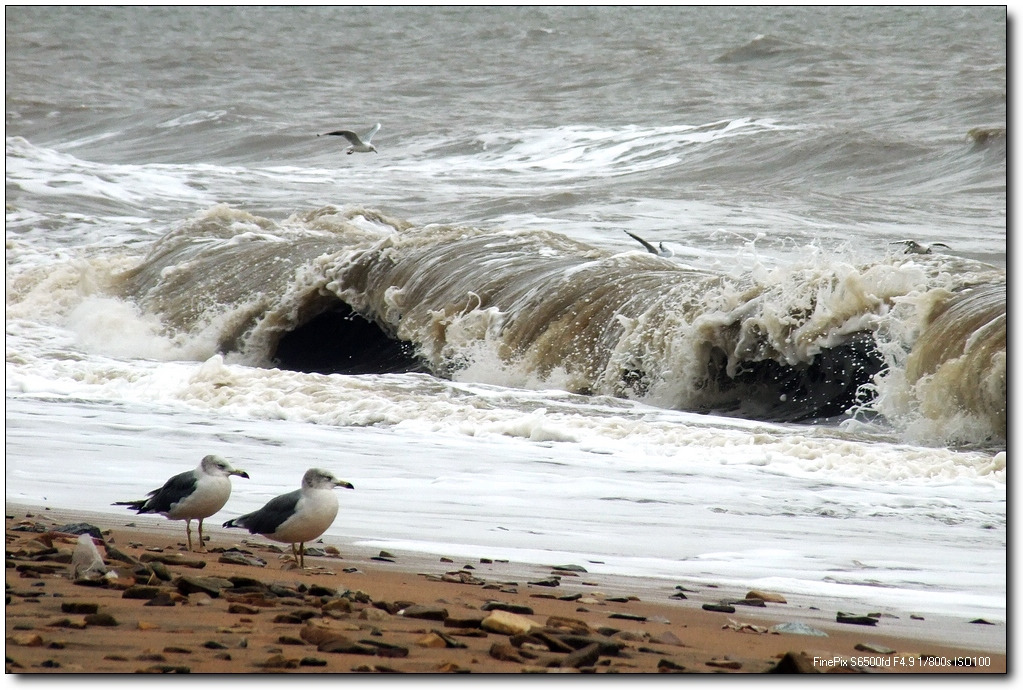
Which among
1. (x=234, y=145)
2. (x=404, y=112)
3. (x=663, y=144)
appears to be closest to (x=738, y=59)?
(x=663, y=144)

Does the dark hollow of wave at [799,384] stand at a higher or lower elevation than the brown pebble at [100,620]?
higher

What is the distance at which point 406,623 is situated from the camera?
2766 mm

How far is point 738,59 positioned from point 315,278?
13.2 m

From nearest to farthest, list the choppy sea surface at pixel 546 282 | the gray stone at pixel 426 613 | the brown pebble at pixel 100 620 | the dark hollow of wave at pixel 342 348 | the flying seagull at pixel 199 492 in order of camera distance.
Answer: the brown pebble at pixel 100 620, the gray stone at pixel 426 613, the flying seagull at pixel 199 492, the choppy sea surface at pixel 546 282, the dark hollow of wave at pixel 342 348

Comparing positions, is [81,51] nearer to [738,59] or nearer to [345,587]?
[738,59]

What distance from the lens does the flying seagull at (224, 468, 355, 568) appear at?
3326 mm

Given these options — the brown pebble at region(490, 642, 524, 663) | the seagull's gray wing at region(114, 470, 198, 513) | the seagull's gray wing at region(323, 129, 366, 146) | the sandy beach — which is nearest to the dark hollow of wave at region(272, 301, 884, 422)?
the seagull's gray wing at region(323, 129, 366, 146)

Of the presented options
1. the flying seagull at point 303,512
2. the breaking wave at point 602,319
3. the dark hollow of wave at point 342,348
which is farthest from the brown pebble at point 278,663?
the dark hollow of wave at point 342,348

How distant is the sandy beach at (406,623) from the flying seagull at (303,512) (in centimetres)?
11

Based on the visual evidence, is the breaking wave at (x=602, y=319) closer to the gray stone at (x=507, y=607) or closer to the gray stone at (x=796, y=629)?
the gray stone at (x=796, y=629)

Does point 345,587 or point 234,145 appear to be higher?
point 234,145

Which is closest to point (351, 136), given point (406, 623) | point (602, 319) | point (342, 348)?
point (342, 348)

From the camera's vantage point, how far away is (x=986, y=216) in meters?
13.3

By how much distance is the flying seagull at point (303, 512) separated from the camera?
3.33m
